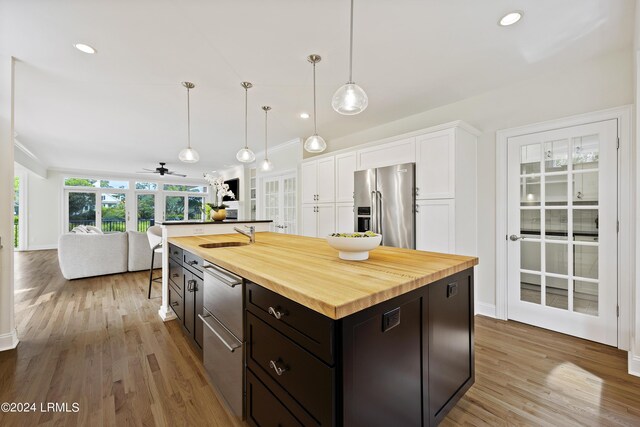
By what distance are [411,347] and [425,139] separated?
2.44m

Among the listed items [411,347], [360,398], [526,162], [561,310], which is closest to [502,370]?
[561,310]

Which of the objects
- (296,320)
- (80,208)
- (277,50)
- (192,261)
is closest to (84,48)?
(277,50)

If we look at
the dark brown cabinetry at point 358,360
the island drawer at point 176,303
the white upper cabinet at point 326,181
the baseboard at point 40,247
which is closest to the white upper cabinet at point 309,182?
the white upper cabinet at point 326,181

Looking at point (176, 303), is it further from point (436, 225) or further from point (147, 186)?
point (147, 186)

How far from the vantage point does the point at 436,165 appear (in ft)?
9.41

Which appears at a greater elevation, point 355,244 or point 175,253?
point 355,244

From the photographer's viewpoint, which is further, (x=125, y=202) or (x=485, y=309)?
(x=125, y=202)

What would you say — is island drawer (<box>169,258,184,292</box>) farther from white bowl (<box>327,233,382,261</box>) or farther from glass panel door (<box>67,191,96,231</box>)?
glass panel door (<box>67,191,96,231</box>)

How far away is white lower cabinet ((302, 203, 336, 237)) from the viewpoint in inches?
167

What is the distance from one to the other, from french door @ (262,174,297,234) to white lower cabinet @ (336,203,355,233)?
139cm

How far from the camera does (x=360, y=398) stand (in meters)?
0.93

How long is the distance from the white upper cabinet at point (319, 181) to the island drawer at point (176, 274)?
2383mm

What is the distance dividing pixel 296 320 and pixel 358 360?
0.86 ft

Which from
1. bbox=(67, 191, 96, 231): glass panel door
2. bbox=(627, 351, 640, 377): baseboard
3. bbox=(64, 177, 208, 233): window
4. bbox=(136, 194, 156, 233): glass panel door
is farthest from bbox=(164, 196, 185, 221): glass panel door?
bbox=(627, 351, 640, 377): baseboard
